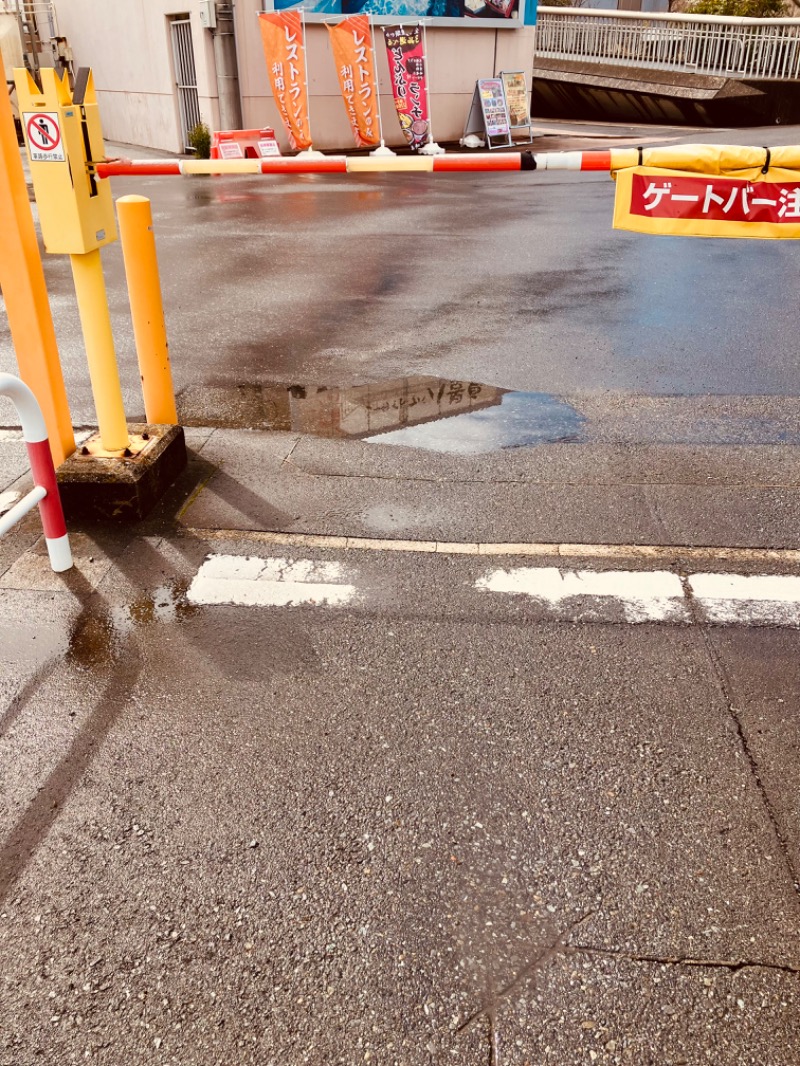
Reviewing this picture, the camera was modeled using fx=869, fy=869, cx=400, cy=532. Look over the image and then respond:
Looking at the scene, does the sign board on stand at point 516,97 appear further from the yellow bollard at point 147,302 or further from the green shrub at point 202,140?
the yellow bollard at point 147,302

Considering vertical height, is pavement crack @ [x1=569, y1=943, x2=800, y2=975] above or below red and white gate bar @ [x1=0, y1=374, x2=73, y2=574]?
below

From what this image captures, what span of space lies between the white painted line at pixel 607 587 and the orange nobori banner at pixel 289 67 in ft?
53.4

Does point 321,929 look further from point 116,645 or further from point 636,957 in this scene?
point 116,645

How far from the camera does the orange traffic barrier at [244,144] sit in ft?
55.7

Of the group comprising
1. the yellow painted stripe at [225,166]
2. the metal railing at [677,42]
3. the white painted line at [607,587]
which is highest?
the metal railing at [677,42]

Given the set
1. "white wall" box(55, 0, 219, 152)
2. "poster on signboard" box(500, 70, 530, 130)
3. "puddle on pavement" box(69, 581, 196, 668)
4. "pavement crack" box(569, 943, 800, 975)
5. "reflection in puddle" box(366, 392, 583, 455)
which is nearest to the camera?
"pavement crack" box(569, 943, 800, 975)

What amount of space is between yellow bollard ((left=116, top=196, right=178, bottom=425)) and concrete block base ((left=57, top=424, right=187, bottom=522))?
46cm

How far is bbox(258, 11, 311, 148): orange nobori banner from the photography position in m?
16.9

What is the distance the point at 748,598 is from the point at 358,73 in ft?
57.4

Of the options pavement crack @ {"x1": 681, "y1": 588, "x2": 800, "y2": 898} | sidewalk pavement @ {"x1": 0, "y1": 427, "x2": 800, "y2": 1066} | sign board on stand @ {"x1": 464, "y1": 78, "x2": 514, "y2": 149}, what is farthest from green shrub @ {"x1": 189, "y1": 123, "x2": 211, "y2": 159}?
pavement crack @ {"x1": 681, "y1": 588, "x2": 800, "y2": 898}

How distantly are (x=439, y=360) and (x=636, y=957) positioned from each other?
510 cm

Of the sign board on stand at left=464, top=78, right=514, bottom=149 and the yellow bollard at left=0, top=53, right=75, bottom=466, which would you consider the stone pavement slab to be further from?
the sign board on stand at left=464, top=78, right=514, bottom=149

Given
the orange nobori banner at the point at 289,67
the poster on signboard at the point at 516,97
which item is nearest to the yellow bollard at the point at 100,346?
the orange nobori banner at the point at 289,67

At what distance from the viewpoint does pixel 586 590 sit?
152 inches
